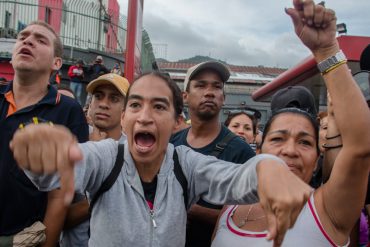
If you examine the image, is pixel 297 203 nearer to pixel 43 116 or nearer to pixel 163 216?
pixel 163 216

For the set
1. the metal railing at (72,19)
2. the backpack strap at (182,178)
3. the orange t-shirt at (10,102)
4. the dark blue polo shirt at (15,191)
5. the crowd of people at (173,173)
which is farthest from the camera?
the metal railing at (72,19)

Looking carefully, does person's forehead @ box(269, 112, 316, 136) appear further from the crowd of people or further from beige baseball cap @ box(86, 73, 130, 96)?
beige baseball cap @ box(86, 73, 130, 96)

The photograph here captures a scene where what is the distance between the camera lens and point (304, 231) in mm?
1775

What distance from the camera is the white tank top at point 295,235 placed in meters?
1.75

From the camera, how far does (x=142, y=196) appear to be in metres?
1.82

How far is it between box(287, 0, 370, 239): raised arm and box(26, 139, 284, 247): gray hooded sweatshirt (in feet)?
1.32

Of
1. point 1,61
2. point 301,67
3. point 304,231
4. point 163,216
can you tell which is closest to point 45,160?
point 163,216

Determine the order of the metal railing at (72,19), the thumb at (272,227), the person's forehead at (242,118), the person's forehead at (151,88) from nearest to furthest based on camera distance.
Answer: the thumb at (272,227), the person's forehead at (151,88), the person's forehead at (242,118), the metal railing at (72,19)

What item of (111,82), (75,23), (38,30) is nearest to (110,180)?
(38,30)

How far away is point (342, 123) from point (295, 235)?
0.52 metres

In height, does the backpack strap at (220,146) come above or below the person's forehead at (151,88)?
below

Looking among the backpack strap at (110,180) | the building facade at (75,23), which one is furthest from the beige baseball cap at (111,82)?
the building facade at (75,23)

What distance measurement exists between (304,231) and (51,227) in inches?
55.9

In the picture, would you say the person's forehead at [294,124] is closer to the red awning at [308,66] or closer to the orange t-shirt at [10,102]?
the orange t-shirt at [10,102]
